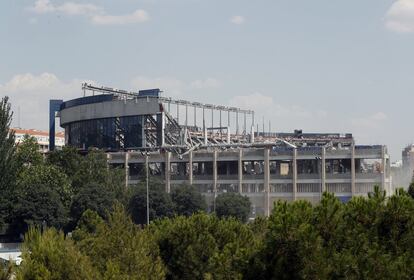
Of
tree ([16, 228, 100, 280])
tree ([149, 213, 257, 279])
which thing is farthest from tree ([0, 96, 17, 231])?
tree ([16, 228, 100, 280])

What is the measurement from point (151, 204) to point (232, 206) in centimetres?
894

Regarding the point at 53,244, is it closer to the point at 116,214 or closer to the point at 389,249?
the point at 116,214

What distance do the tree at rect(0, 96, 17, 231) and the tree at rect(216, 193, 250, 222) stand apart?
22.6 m

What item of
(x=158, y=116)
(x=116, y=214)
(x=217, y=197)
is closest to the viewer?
(x=116, y=214)

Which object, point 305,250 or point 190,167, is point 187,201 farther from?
point 305,250

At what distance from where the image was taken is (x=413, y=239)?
76.3ft

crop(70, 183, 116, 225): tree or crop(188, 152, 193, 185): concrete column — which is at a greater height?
crop(188, 152, 193, 185): concrete column

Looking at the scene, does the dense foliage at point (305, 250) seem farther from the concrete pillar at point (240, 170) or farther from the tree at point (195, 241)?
the concrete pillar at point (240, 170)

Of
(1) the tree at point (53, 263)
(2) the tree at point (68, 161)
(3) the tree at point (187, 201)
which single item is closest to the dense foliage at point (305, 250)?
(1) the tree at point (53, 263)

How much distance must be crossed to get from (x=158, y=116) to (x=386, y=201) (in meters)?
81.9

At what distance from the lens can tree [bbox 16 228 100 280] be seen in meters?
23.5

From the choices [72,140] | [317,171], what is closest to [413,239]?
[317,171]

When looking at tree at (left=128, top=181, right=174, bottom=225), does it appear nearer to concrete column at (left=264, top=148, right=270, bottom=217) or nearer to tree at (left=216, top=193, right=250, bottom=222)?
tree at (left=216, top=193, right=250, bottom=222)

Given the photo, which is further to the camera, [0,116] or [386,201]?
[0,116]
